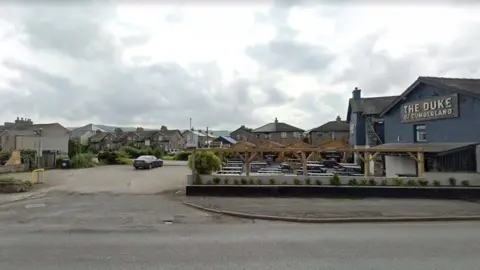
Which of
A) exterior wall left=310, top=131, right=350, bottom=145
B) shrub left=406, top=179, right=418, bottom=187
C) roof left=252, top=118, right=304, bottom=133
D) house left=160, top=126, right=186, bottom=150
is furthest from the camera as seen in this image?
house left=160, top=126, right=186, bottom=150

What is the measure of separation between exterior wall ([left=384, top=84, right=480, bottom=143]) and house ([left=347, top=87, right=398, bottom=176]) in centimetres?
446

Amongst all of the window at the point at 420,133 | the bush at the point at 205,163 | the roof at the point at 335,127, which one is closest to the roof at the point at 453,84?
the window at the point at 420,133

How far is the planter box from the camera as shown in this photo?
47.2ft

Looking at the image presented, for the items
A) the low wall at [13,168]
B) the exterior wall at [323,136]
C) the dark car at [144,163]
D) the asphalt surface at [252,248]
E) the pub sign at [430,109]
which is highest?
the exterior wall at [323,136]

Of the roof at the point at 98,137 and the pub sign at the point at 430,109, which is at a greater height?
the roof at the point at 98,137

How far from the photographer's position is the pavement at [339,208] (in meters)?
10.4

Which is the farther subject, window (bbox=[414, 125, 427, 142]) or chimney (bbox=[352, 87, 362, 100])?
chimney (bbox=[352, 87, 362, 100])

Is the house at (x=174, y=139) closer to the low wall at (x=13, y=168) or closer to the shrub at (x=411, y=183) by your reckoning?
the low wall at (x=13, y=168)

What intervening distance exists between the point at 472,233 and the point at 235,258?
6300 millimetres

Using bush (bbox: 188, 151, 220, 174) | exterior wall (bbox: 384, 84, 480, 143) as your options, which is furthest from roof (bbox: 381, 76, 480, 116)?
bush (bbox: 188, 151, 220, 174)

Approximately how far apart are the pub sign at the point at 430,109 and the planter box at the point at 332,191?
19.6 ft

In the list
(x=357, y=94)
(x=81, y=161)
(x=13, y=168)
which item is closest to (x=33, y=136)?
(x=81, y=161)

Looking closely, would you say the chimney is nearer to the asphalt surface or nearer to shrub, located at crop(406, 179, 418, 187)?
shrub, located at crop(406, 179, 418, 187)

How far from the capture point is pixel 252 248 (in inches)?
271
